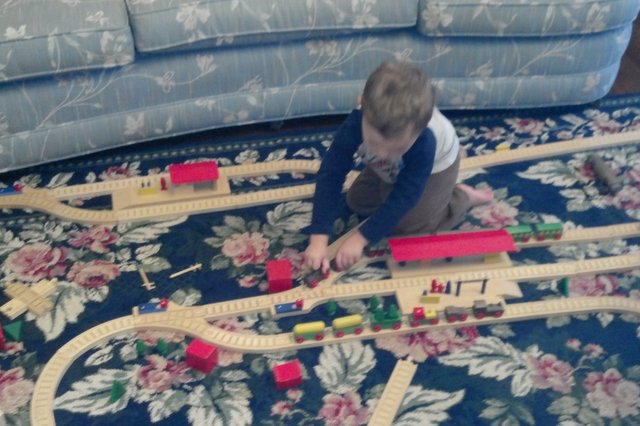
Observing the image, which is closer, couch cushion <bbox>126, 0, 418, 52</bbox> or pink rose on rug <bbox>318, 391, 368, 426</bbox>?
pink rose on rug <bbox>318, 391, 368, 426</bbox>

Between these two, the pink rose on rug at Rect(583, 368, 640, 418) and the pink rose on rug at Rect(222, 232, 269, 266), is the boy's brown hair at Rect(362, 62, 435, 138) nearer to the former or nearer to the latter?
the pink rose on rug at Rect(222, 232, 269, 266)

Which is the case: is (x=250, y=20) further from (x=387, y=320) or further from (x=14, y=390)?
(x=14, y=390)

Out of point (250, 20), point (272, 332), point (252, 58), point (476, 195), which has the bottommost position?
point (272, 332)

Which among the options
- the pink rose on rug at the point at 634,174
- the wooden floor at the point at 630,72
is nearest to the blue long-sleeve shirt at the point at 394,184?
the pink rose on rug at the point at 634,174

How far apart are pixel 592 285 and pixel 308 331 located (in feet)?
2.34

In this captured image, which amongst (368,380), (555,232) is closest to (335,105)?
(555,232)

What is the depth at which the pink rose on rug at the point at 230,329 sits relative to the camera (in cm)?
152

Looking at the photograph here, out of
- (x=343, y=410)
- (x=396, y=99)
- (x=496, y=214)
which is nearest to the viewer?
(x=396, y=99)

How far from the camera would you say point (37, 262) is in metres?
1.72

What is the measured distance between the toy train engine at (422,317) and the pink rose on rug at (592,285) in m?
0.37

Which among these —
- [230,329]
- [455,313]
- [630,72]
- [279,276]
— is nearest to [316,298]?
[279,276]

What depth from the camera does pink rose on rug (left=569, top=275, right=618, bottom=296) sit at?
1688 mm

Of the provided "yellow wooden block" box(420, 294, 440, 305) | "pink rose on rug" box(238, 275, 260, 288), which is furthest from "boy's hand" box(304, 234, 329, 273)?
"yellow wooden block" box(420, 294, 440, 305)

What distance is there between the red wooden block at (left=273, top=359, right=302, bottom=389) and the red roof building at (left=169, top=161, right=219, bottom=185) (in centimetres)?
58
